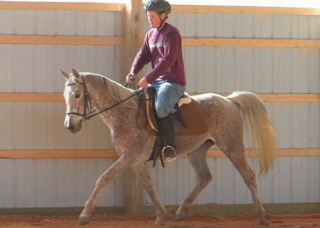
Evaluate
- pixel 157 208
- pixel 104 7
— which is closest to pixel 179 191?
pixel 157 208

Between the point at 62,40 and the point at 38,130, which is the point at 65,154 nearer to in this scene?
the point at 38,130

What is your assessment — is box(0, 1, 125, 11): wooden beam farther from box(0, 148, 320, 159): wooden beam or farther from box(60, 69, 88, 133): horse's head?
box(0, 148, 320, 159): wooden beam

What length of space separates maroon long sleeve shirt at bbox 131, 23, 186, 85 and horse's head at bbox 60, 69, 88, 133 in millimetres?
775

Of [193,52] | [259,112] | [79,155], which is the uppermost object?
[193,52]

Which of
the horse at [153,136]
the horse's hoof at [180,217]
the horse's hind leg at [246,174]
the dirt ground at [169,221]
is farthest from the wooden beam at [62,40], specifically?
the horse's hoof at [180,217]

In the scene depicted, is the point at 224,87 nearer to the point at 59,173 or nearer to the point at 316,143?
the point at 316,143

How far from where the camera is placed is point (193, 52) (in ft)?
31.5

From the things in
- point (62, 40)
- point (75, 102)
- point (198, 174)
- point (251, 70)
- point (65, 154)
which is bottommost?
point (198, 174)

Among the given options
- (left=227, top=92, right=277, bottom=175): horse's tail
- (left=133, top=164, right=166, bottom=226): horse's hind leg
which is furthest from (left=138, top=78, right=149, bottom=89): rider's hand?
(left=227, top=92, right=277, bottom=175): horse's tail

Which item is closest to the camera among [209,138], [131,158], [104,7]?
[131,158]

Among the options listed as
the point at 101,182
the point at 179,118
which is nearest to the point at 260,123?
the point at 179,118

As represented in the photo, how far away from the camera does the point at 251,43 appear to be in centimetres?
970

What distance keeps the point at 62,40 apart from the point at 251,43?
2635mm

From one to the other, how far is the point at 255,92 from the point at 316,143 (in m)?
1.14
